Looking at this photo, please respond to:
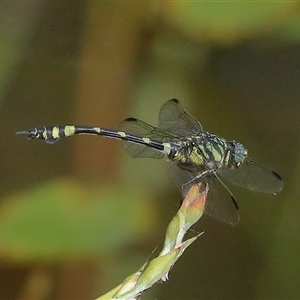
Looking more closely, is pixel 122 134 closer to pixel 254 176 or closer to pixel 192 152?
pixel 192 152

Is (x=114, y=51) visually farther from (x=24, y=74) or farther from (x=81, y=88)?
(x=24, y=74)

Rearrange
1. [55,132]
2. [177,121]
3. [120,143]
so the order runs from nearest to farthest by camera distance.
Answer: [55,132], [177,121], [120,143]

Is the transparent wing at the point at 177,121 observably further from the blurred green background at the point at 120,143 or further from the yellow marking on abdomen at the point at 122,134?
the blurred green background at the point at 120,143

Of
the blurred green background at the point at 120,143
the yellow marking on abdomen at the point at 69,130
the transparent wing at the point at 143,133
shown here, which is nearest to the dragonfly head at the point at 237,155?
the transparent wing at the point at 143,133

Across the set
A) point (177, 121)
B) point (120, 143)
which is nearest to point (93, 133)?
point (177, 121)

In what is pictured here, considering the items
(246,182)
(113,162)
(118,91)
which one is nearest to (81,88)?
(118,91)

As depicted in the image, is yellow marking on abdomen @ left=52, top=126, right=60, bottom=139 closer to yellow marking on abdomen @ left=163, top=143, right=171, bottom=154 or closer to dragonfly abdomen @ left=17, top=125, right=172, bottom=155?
dragonfly abdomen @ left=17, top=125, right=172, bottom=155

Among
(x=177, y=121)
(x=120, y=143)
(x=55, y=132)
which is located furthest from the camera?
(x=120, y=143)

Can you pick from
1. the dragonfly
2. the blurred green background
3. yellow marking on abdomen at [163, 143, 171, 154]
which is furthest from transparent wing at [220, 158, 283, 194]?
the blurred green background
